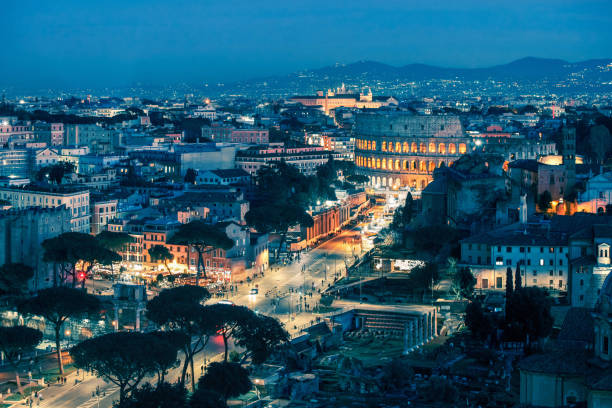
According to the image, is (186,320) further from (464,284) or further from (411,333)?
(464,284)

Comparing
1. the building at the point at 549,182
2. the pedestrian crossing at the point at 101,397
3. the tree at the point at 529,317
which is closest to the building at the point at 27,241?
the pedestrian crossing at the point at 101,397

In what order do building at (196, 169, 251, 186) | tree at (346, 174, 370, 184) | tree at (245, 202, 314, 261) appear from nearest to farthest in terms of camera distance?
tree at (245, 202, 314, 261), building at (196, 169, 251, 186), tree at (346, 174, 370, 184)

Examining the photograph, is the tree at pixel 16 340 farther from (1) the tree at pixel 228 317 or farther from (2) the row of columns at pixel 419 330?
(2) the row of columns at pixel 419 330

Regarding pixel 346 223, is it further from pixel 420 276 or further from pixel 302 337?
pixel 302 337

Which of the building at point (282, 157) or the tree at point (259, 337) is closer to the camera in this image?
the tree at point (259, 337)

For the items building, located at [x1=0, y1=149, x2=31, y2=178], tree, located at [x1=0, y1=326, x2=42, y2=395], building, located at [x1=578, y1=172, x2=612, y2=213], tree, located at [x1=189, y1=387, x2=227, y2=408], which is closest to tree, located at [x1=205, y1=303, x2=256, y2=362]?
tree, located at [x1=0, y1=326, x2=42, y2=395]

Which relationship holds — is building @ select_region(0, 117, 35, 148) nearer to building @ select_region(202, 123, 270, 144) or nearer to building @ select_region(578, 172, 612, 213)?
building @ select_region(202, 123, 270, 144)

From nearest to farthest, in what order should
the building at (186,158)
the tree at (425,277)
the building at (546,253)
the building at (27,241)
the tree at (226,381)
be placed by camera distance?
the tree at (226,381), the building at (546,253), the tree at (425,277), the building at (27,241), the building at (186,158)
